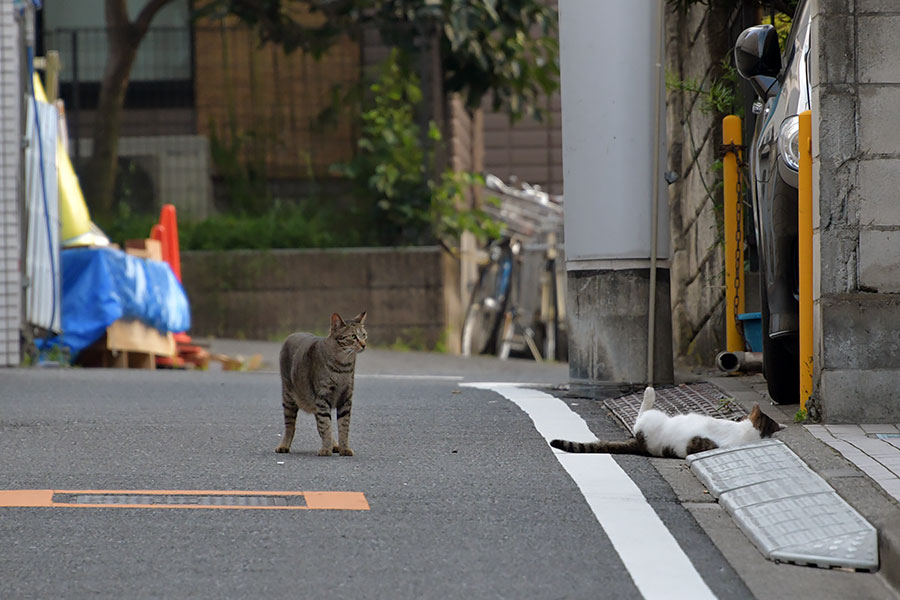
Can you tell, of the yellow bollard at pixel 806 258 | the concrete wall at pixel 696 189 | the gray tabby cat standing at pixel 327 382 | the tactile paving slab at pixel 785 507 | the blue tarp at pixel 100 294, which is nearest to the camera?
the tactile paving slab at pixel 785 507

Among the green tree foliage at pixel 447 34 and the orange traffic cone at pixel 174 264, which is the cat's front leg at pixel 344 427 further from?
the green tree foliage at pixel 447 34

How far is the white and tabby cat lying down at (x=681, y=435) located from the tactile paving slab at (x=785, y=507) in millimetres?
130

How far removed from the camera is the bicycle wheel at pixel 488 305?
17.8 metres

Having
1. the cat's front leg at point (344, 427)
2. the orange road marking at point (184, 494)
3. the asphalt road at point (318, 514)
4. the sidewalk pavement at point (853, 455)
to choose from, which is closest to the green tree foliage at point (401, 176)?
the sidewalk pavement at point (853, 455)

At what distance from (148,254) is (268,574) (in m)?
9.89

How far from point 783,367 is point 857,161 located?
1.08 meters

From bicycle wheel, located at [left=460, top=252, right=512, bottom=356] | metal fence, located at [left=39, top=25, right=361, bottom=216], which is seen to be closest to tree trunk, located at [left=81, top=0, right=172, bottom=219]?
metal fence, located at [left=39, top=25, right=361, bottom=216]

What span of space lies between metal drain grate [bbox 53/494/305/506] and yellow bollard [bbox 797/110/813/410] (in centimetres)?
233

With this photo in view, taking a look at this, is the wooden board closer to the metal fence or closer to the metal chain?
the metal fence

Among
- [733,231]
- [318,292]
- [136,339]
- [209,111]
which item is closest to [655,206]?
[733,231]

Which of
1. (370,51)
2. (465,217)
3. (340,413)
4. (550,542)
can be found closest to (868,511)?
(550,542)

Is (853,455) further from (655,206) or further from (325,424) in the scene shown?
(655,206)

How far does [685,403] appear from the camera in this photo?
22.4ft

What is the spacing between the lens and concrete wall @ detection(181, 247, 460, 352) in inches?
630
